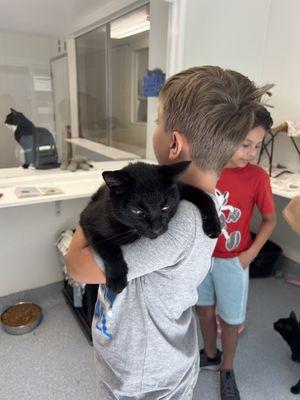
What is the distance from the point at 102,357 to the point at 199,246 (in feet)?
1.32

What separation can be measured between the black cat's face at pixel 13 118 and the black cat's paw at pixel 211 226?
1.71m

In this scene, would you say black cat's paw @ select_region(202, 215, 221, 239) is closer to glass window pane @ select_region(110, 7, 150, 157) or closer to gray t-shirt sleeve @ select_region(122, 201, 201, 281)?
gray t-shirt sleeve @ select_region(122, 201, 201, 281)

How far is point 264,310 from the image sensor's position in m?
2.08

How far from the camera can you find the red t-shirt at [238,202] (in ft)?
4.38

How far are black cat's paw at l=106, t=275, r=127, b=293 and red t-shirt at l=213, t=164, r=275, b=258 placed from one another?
0.79m

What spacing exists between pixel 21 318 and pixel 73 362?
1.57 feet

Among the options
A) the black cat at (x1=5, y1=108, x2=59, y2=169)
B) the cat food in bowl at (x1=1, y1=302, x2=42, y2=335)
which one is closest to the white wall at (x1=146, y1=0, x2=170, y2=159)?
the black cat at (x1=5, y1=108, x2=59, y2=169)

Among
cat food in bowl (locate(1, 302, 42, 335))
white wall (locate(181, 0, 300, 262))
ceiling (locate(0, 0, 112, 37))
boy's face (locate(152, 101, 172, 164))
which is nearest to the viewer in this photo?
boy's face (locate(152, 101, 172, 164))

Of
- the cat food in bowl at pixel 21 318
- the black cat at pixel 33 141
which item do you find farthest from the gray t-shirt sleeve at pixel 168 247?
the black cat at pixel 33 141

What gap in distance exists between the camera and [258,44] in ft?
7.56

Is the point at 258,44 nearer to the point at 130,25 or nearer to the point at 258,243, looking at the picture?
the point at 130,25

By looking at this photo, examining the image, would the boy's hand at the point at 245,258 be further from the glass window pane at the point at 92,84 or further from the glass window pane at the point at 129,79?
the glass window pane at the point at 92,84

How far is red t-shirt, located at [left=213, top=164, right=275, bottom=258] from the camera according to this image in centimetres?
133

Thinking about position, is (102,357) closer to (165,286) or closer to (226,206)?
(165,286)
